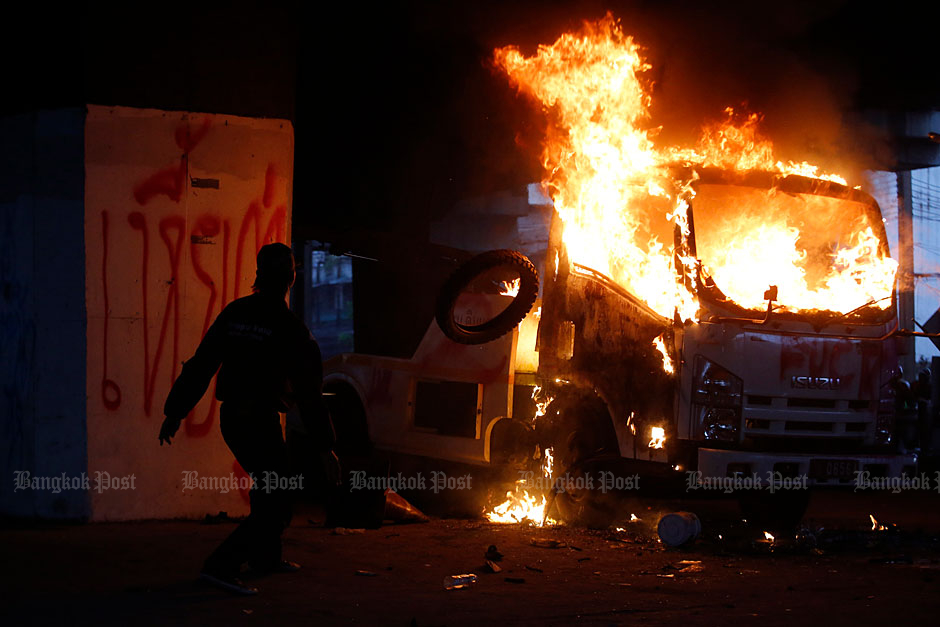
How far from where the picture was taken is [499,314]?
8.55 meters

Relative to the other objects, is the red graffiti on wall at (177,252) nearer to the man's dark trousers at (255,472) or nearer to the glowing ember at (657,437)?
the man's dark trousers at (255,472)

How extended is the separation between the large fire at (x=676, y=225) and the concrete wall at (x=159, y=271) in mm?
2772

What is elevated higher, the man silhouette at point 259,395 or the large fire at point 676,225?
the large fire at point 676,225

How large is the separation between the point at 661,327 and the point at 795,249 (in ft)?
5.04

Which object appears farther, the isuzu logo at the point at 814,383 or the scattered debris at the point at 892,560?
the isuzu logo at the point at 814,383

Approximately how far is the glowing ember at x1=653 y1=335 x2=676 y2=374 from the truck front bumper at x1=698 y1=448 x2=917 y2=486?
0.67m

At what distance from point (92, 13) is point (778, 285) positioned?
19.4 feet

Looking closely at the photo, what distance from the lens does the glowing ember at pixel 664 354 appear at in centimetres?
724

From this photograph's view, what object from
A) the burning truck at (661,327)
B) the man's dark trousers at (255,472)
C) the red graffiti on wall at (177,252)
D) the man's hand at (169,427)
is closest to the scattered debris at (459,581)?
the man's dark trousers at (255,472)

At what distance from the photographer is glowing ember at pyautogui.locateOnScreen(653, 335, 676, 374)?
7.24 meters

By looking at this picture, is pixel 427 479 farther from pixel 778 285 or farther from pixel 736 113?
pixel 736 113

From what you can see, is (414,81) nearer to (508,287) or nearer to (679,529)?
(508,287)

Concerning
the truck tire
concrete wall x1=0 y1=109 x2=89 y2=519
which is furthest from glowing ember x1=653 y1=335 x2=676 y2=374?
concrete wall x1=0 y1=109 x2=89 y2=519
